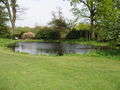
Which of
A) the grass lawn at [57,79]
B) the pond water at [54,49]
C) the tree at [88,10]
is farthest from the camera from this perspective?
the tree at [88,10]

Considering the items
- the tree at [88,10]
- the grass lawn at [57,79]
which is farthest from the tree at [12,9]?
the grass lawn at [57,79]

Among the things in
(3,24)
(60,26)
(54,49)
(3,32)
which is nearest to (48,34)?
(60,26)

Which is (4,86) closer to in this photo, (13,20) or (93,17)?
(93,17)

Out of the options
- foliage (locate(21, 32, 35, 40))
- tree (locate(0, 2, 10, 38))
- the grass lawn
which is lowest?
the grass lawn

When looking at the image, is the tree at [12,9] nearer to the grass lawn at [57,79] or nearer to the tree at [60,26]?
the tree at [60,26]

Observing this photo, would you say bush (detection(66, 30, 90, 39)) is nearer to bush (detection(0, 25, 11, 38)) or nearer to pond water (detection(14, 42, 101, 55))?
bush (detection(0, 25, 11, 38))

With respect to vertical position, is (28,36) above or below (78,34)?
below

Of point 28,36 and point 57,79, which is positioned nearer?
point 57,79

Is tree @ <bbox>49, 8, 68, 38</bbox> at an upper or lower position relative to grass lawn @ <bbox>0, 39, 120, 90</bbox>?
upper

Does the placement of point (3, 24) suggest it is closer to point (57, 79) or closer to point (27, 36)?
point (27, 36)

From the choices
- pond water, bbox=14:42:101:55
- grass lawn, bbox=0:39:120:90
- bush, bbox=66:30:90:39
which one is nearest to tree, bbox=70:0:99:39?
bush, bbox=66:30:90:39

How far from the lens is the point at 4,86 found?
14.8 ft

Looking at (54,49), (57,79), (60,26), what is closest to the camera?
(57,79)

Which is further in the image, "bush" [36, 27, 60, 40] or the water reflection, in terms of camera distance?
"bush" [36, 27, 60, 40]
